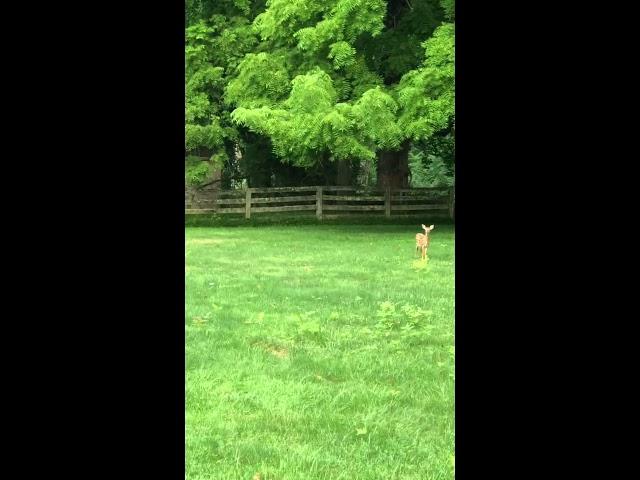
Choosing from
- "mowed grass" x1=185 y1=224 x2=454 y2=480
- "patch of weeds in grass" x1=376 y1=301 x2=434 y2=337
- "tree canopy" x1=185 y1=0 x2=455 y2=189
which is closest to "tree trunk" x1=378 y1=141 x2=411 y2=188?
"tree canopy" x1=185 y1=0 x2=455 y2=189

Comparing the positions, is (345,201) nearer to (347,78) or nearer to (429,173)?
(347,78)

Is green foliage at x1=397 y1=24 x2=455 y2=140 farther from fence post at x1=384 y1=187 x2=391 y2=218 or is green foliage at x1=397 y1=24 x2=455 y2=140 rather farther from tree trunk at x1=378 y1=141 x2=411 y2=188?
tree trunk at x1=378 y1=141 x2=411 y2=188

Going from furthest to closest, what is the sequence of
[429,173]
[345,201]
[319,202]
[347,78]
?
[429,173]
[345,201]
[319,202]
[347,78]

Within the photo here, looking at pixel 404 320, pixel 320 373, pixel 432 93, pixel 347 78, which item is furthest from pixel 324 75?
pixel 320 373

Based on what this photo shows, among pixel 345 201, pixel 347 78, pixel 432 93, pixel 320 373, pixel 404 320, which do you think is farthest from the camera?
pixel 345 201

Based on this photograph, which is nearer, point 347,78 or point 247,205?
point 347,78

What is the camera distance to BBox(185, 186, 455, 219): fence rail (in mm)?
20859

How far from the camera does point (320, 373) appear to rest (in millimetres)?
5488

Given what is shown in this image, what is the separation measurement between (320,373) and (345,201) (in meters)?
15.9

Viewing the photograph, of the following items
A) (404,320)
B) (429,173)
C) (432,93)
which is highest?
(432,93)

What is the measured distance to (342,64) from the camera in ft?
57.3
